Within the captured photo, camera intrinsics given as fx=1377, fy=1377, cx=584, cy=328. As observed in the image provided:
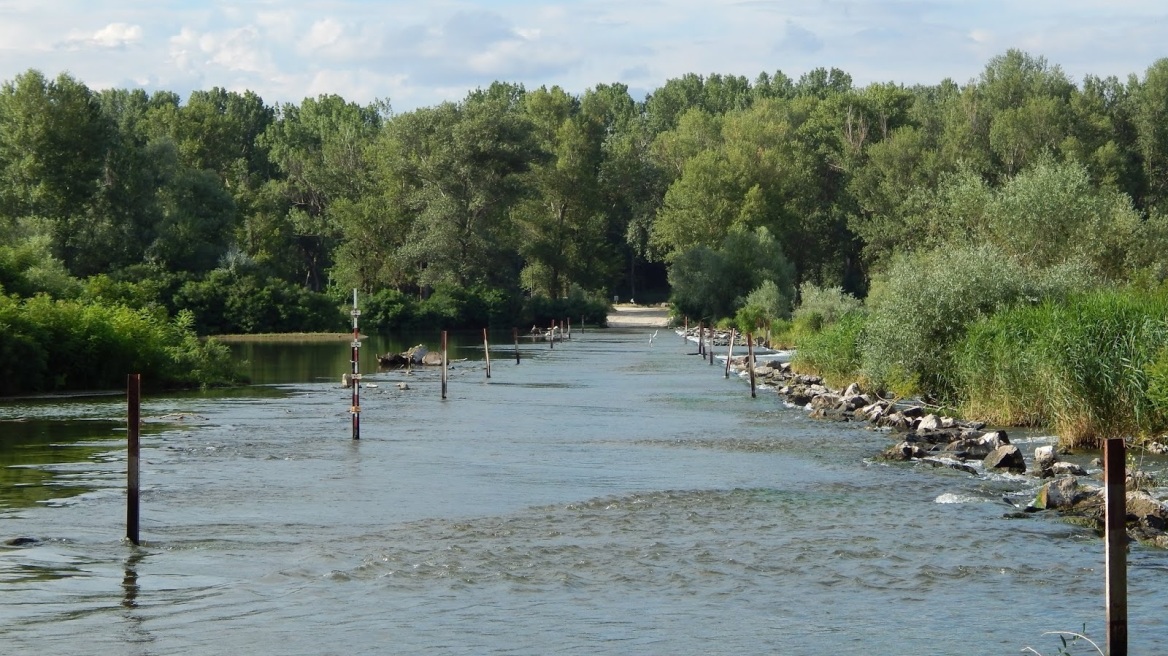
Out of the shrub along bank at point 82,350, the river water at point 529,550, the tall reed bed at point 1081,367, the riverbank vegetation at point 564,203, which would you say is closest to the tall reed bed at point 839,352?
the riverbank vegetation at point 564,203

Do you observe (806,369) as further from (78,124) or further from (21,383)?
(78,124)

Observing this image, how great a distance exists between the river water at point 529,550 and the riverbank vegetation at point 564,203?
18.4 metres

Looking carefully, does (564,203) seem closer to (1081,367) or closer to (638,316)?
(638,316)

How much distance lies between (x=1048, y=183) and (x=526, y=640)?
131 feet

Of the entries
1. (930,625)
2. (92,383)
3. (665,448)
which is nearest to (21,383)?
(92,383)

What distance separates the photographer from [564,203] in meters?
118

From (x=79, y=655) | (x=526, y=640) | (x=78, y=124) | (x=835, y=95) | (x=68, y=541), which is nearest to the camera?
(x=79, y=655)

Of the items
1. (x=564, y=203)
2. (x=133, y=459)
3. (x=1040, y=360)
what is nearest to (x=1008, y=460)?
(x=1040, y=360)

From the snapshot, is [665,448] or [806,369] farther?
[806,369]

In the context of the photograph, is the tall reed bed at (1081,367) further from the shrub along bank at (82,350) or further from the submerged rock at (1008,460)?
the shrub along bank at (82,350)

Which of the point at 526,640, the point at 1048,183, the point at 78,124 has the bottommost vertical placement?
the point at 526,640

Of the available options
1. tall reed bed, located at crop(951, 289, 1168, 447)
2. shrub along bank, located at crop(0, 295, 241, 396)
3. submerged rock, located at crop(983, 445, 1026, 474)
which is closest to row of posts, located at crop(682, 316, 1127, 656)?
submerged rock, located at crop(983, 445, 1026, 474)

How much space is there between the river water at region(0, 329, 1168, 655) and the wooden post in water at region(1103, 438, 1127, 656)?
61.7 inches

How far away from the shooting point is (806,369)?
5109 centimetres
